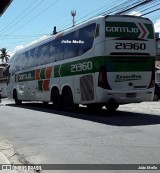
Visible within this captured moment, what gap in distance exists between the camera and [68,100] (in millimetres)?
17703

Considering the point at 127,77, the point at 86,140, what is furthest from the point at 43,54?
the point at 86,140

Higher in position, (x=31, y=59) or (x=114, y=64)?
(x=31, y=59)

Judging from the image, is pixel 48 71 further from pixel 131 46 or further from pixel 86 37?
pixel 131 46

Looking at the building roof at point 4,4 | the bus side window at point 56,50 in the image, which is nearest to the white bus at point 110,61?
the bus side window at point 56,50

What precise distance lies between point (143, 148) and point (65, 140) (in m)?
2.31

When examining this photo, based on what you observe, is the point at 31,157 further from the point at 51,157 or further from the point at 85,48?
the point at 85,48

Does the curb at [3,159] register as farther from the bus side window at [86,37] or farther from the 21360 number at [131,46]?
the bus side window at [86,37]

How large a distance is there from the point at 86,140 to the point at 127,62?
5.74 m

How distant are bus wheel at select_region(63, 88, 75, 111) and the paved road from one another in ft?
9.45

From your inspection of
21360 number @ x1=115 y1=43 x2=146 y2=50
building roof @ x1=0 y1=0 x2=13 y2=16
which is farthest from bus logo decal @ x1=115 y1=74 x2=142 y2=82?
building roof @ x1=0 y1=0 x2=13 y2=16

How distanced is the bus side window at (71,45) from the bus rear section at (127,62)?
7.05 ft

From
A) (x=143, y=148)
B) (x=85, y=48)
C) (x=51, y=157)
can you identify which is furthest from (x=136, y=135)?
(x=85, y=48)

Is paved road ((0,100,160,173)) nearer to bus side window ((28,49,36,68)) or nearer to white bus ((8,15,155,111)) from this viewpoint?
white bus ((8,15,155,111))

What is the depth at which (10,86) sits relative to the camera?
88.0 ft
